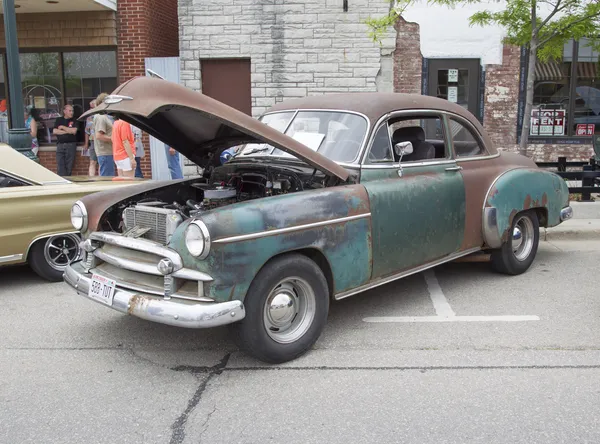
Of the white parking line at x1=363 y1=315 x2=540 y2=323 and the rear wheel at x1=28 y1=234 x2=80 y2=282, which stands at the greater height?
the rear wheel at x1=28 y1=234 x2=80 y2=282

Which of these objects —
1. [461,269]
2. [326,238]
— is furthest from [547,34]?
[326,238]

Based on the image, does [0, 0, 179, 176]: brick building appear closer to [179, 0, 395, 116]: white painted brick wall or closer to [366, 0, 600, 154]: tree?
[179, 0, 395, 116]: white painted brick wall

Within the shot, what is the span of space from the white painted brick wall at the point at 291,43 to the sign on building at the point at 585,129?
4168mm

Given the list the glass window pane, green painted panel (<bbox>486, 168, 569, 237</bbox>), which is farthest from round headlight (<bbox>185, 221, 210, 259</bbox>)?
the glass window pane

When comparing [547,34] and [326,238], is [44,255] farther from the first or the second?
[547,34]

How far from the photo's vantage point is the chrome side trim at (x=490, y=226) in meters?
5.63

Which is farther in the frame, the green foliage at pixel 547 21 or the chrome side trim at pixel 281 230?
the green foliage at pixel 547 21

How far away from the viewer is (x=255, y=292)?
3824 millimetres

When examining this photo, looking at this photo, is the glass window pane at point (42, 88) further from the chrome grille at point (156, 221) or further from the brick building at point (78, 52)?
the chrome grille at point (156, 221)

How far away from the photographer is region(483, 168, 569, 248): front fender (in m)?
5.67

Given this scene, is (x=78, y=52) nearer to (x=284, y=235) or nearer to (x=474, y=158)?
(x=474, y=158)

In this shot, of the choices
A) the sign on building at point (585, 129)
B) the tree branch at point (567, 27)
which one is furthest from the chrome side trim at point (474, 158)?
the sign on building at point (585, 129)

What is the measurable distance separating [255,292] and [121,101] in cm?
151

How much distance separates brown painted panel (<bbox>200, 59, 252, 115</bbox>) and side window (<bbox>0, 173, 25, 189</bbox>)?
7.18 m
